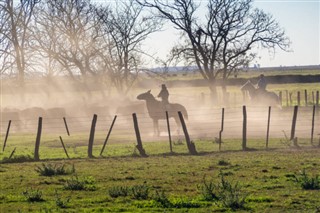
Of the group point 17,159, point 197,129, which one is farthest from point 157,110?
point 17,159

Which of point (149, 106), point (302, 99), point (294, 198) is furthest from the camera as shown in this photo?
point (302, 99)

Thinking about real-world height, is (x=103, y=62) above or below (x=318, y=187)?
above

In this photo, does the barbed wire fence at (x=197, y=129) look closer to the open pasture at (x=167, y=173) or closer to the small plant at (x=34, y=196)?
the open pasture at (x=167, y=173)

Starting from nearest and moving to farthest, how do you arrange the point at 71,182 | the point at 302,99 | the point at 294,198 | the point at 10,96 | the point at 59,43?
the point at 294,198
the point at 71,182
the point at 59,43
the point at 302,99
the point at 10,96

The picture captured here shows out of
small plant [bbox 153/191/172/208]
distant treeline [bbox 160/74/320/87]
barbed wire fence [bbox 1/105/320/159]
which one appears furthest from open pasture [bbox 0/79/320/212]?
distant treeline [bbox 160/74/320/87]

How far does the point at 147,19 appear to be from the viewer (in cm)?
5509

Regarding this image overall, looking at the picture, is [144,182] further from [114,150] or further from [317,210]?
[114,150]

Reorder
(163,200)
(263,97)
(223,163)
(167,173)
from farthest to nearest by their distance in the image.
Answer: (263,97) → (223,163) → (167,173) → (163,200)

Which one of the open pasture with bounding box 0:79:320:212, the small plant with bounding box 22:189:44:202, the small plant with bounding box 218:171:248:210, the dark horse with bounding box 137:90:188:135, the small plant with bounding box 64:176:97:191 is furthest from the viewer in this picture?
the dark horse with bounding box 137:90:188:135

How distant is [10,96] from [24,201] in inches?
2037

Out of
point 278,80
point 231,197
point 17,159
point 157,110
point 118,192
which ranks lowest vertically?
point 17,159

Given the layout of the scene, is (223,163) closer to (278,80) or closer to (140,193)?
(140,193)

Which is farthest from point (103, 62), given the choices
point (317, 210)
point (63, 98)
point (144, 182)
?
point (317, 210)

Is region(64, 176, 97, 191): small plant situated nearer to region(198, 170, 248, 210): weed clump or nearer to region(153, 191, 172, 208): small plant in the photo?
region(153, 191, 172, 208): small plant
